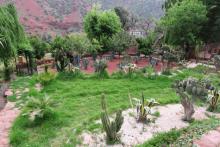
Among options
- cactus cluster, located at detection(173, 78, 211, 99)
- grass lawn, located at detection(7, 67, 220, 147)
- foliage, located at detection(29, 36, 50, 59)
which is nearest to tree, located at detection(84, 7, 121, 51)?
foliage, located at detection(29, 36, 50, 59)

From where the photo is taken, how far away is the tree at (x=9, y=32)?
12.9 m

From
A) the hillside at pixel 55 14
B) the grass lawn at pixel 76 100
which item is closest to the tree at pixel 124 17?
the grass lawn at pixel 76 100

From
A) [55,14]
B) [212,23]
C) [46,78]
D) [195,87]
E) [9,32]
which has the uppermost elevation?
[55,14]

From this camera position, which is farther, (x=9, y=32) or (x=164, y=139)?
(x=9, y=32)

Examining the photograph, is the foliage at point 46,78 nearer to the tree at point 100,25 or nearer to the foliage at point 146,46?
the foliage at point 146,46

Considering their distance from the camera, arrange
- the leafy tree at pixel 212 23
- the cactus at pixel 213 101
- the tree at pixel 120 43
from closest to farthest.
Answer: the cactus at pixel 213 101 < the leafy tree at pixel 212 23 < the tree at pixel 120 43

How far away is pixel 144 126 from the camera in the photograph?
9.29 meters

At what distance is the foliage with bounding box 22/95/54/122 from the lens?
977 cm

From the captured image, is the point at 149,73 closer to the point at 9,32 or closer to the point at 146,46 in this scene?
the point at 9,32

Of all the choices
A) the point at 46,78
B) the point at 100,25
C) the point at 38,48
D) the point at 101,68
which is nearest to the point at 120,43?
the point at 100,25

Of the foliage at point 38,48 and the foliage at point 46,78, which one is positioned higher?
the foliage at point 38,48

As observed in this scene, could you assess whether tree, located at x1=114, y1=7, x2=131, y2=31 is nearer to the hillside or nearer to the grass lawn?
the grass lawn

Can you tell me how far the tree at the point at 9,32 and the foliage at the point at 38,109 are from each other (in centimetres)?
316

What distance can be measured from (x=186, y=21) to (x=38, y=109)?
14.7 metres
